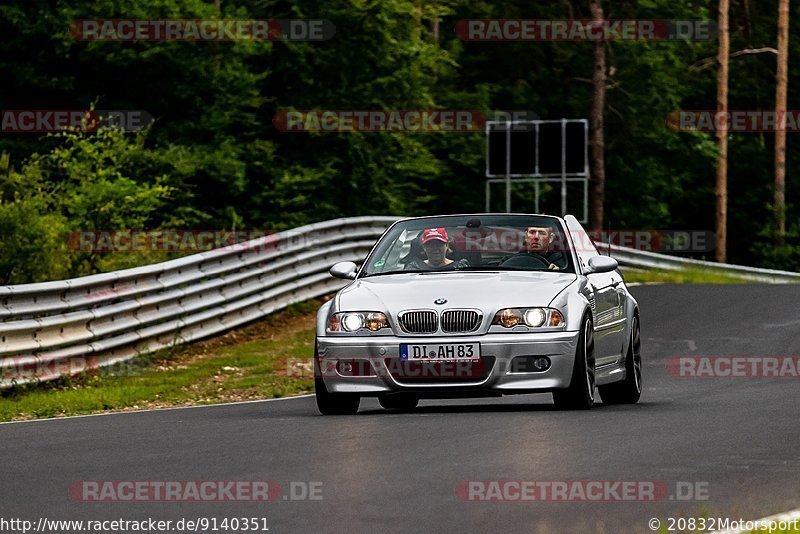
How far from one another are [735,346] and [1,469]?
12.7 m

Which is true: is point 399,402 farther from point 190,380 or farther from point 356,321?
point 190,380

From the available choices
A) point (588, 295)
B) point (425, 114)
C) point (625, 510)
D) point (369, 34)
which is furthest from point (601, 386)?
point (425, 114)

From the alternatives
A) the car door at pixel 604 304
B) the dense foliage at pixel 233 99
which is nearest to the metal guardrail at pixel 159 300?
the dense foliage at pixel 233 99

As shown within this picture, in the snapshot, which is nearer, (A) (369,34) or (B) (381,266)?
(B) (381,266)

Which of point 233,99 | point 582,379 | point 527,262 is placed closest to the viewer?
point 582,379

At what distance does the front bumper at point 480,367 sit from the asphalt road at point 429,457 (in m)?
0.24

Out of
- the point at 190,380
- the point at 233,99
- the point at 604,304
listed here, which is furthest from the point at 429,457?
the point at 233,99

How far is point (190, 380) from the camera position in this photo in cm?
1800

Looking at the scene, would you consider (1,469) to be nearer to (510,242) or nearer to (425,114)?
(510,242)

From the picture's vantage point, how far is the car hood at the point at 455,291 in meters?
12.6

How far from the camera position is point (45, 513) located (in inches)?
324

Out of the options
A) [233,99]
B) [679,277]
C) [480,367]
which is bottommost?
[679,277]

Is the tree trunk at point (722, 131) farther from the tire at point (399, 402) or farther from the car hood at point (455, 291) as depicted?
the car hood at point (455, 291)

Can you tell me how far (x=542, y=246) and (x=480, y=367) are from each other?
1626 millimetres
